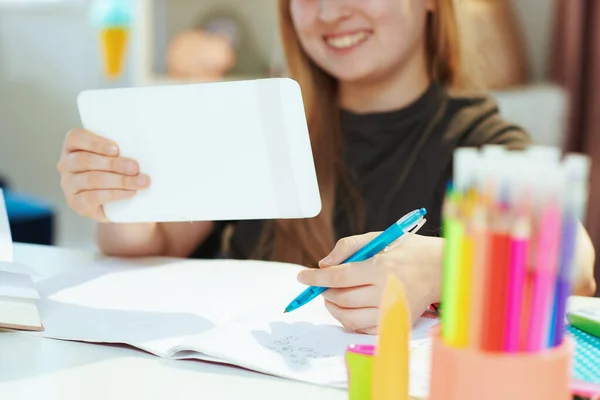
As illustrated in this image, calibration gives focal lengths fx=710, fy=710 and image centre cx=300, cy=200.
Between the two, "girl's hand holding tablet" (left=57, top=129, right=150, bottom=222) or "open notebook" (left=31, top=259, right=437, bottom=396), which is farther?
"girl's hand holding tablet" (left=57, top=129, right=150, bottom=222)

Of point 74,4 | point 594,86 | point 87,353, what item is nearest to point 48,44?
point 74,4

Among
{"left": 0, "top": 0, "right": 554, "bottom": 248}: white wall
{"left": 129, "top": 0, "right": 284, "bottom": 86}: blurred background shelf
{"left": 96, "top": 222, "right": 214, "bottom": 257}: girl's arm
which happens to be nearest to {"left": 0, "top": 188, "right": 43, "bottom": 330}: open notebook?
{"left": 96, "top": 222, "right": 214, "bottom": 257}: girl's arm

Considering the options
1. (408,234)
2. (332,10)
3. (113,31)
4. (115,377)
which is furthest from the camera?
(113,31)

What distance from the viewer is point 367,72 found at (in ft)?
3.23

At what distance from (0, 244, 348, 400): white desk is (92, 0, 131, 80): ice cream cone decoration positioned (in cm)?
185

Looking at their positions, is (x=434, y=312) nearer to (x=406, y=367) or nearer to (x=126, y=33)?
(x=406, y=367)

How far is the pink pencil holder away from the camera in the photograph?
276 millimetres

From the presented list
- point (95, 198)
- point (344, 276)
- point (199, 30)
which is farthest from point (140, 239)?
point (199, 30)

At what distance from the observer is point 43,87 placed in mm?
2508

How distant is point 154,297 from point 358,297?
208 mm

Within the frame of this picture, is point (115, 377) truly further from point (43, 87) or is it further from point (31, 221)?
point (43, 87)

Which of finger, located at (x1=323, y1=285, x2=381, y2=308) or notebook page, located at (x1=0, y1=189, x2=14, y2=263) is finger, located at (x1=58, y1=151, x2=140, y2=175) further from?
finger, located at (x1=323, y1=285, x2=381, y2=308)

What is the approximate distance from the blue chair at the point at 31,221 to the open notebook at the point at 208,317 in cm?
102

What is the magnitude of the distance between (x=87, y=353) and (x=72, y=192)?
0.29m
